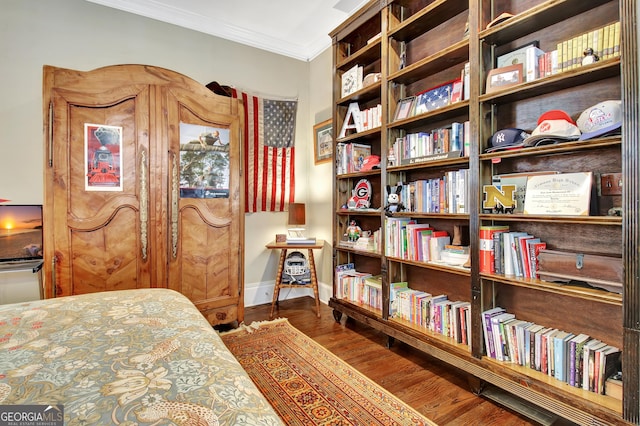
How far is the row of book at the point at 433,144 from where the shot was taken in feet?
6.58

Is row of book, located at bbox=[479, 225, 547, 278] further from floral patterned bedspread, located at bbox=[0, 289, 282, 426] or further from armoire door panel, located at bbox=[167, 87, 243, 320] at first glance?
armoire door panel, located at bbox=[167, 87, 243, 320]

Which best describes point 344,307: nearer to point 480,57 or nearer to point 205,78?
point 480,57

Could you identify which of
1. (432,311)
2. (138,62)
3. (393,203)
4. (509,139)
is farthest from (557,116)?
(138,62)

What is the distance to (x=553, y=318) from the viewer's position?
1.72 meters

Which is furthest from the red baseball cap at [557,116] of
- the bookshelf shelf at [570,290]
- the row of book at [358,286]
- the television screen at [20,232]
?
the television screen at [20,232]

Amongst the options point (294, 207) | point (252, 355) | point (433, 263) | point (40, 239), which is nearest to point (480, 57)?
point (433, 263)

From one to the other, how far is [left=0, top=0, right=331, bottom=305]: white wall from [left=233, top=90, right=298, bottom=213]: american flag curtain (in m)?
0.14

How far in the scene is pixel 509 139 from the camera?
173 cm

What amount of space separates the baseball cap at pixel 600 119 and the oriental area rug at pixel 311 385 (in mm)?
1596

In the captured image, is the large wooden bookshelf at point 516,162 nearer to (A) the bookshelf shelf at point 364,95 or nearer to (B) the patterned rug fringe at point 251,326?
(A) the bookshelf shelf at point 364,95

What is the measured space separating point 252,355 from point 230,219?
113cm

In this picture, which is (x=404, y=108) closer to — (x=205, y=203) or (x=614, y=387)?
(x=205, y=203)

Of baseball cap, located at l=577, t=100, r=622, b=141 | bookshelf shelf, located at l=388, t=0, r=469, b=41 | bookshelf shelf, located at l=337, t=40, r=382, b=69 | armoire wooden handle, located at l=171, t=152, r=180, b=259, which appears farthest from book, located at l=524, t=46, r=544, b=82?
armoire wooden handle, located at l=171, t=152, r=180, b=259

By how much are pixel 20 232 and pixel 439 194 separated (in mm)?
3126
